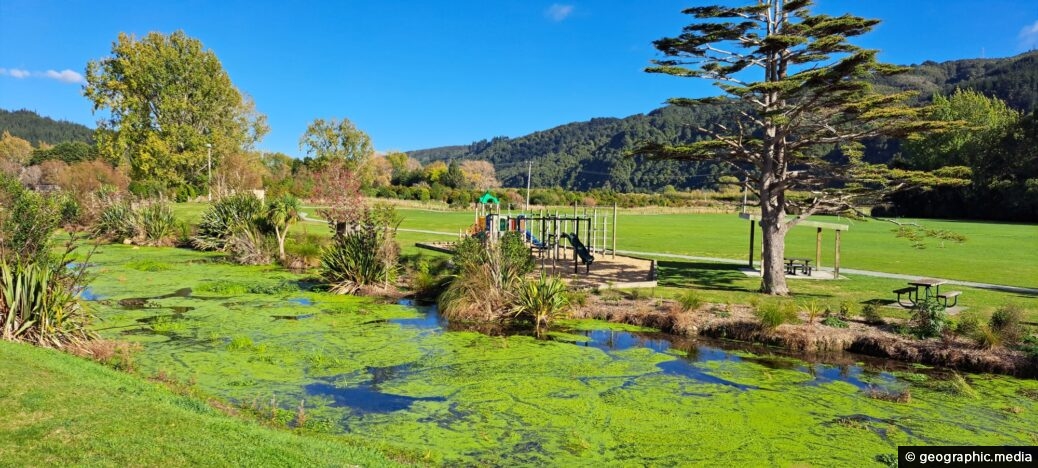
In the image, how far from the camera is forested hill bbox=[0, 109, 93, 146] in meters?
172

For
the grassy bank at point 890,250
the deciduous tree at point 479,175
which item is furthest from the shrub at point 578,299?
the deciduous tree at point 479,175

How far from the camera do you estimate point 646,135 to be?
6747 inches

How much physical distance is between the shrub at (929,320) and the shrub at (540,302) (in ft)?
25.5

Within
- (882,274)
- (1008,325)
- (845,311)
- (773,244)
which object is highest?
(773,244)

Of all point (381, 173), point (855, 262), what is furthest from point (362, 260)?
point (381, 173)

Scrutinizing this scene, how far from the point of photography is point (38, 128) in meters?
181

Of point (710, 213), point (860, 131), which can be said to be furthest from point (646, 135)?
point (860, 131)

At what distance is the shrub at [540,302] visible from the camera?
15.9m

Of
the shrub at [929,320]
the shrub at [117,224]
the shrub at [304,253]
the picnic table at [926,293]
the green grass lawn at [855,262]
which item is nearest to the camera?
the shrub at [929,320]

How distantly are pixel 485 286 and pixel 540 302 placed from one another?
1.63 meters

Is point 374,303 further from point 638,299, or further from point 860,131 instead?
point 860,131

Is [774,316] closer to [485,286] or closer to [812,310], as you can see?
[812,310]

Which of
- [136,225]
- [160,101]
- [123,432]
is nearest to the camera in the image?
[123,432]

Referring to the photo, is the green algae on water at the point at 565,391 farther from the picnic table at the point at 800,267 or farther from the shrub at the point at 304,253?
the picnic table at the point at 800,267
